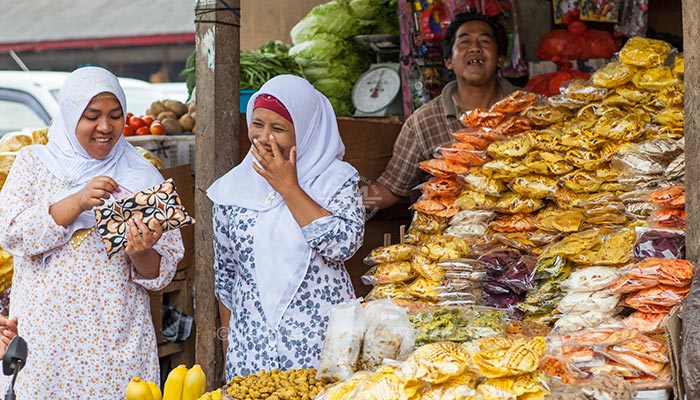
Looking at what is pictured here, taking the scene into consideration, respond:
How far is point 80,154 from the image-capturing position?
3139mm

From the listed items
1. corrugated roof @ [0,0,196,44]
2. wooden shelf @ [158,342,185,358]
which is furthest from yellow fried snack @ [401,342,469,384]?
corrugated roof @ [0,0,196,44]

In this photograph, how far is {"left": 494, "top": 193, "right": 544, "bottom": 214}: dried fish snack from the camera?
3285 millimetres

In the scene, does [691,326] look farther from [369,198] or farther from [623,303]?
[369,198]

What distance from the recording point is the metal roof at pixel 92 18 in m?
7.27

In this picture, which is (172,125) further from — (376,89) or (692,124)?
(692,124)

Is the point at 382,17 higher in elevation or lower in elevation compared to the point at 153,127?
higher

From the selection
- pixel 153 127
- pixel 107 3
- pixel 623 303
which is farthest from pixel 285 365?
pixel 107 3

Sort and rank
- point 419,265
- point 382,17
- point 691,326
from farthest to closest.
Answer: point 382,17 → point 419,265 → point 691,326

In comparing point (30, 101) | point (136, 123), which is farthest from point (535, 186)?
point (30, 101)

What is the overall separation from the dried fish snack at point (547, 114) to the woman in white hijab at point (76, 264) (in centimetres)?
137

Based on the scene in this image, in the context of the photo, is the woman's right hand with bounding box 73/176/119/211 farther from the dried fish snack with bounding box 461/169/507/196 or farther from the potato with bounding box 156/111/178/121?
the potato with bounding box 156/111/178/121

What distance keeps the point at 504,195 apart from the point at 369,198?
3.03 ft

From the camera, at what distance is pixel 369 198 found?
417 centimetres

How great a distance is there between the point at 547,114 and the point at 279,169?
111 cm
